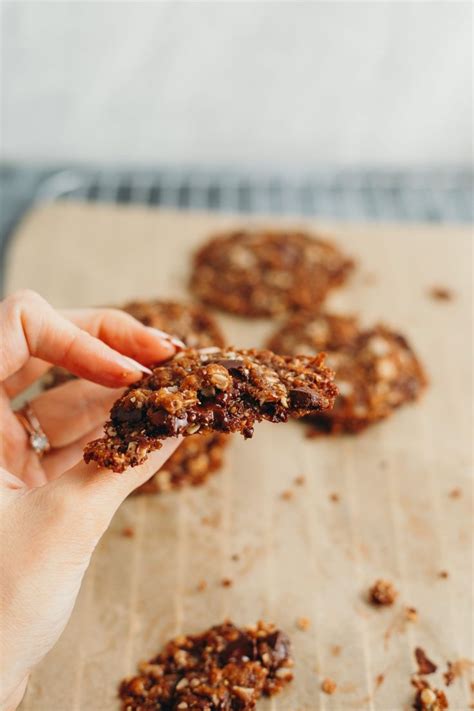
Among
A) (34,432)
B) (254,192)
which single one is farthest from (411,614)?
(254,192)

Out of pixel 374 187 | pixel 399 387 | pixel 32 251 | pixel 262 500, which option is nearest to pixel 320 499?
pixel 262 500

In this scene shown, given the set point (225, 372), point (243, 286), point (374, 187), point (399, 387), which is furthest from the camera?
point (374, 187)

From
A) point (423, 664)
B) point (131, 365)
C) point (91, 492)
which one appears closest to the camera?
point (91, 492)

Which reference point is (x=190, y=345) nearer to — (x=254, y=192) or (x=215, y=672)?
(x=215, y=672)

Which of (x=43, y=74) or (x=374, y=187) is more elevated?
(x=43, y=74)

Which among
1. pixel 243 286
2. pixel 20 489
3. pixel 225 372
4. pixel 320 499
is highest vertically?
pixel 225 372

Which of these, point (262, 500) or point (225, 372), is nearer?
point (225, 372)

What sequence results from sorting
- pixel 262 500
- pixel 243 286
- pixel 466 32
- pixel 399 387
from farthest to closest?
pixel 466 32
pixel 243 286
pixel 399 387
pixel 262 500

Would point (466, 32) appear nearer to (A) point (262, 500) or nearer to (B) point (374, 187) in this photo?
(B) point (374, 187)
